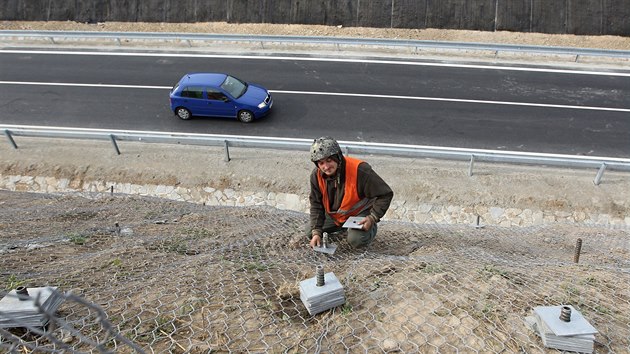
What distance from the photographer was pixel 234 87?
13.9 m

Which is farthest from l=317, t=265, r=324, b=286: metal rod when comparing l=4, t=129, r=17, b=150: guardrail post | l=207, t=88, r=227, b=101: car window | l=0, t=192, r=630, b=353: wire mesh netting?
l=4, t=129, r=17, b=150: guardrail post

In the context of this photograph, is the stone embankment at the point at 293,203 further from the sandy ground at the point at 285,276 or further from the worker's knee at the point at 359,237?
the worker's knee at the point at 359,237

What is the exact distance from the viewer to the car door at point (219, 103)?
1347 centimetres

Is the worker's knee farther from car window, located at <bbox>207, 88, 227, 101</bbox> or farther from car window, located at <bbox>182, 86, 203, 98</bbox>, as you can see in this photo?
car window, located at <bbox>182, 86, 203, 98</bbox>

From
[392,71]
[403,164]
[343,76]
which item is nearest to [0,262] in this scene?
[403,164]

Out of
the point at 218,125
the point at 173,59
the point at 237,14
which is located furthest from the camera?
the point at 237,14

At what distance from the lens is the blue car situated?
1348 centimetres

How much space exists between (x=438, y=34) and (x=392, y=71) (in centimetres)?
360

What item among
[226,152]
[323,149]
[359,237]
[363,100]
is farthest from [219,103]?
[323,149]

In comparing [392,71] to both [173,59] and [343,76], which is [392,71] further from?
[173,59]

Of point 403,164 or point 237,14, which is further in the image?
point 237,14

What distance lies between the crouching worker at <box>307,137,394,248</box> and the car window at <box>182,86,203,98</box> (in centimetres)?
865

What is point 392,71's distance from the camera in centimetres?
1652

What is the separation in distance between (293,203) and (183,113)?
5.35 meters
